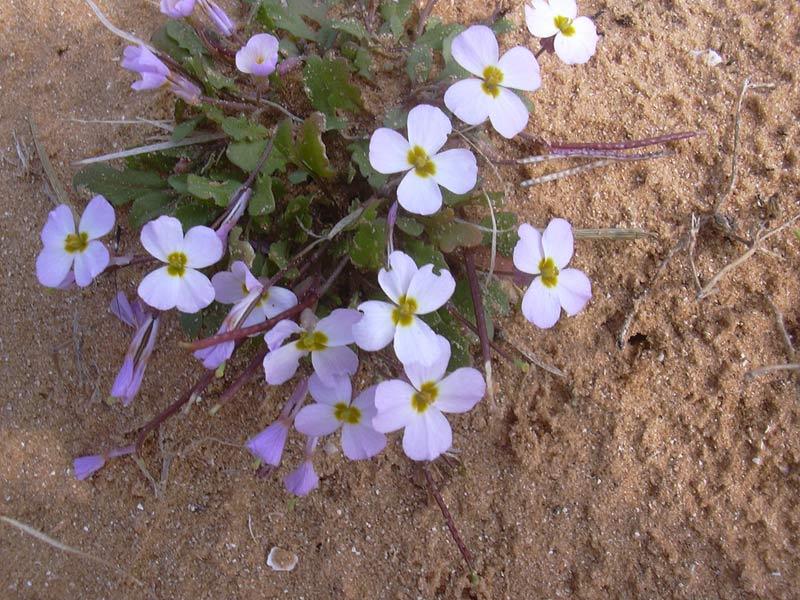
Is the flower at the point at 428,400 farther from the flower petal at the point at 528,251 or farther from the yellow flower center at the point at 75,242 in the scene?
the yellow flower center at the point at 75,242

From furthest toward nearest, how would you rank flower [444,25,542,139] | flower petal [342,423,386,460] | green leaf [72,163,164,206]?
green leaf [72,163,164,206], flower [444,25,542,139], flower petal [342,423,386,460]

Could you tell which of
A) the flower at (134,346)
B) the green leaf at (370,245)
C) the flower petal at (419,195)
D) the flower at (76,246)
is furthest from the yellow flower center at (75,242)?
the flower petal at (419,195)

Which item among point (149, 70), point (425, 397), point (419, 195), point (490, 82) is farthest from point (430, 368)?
point (149, 70)

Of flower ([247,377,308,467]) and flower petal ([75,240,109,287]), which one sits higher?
flower petal ([75,240,109,287])

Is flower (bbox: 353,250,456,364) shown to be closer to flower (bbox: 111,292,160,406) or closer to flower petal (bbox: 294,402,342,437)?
flower petal (bbox: 294,402,342,437)

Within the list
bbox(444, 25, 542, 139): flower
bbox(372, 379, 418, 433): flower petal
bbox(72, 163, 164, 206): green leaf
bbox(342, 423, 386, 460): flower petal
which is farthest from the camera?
bbox(72, 163, 164, 206): green leaf

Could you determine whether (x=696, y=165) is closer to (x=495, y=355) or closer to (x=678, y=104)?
(x=678, y=104)

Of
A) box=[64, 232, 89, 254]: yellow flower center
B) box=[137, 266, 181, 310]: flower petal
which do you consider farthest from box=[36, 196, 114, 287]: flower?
box=[137, 266, 181, 310]: flower petal
